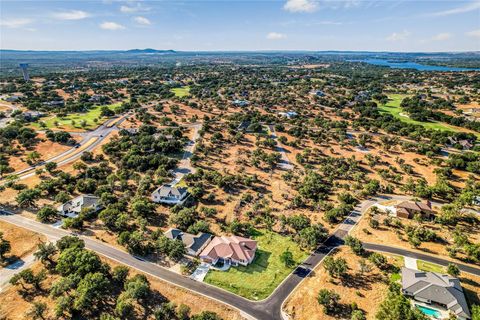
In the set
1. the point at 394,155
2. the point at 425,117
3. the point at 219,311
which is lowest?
the point at 219,311

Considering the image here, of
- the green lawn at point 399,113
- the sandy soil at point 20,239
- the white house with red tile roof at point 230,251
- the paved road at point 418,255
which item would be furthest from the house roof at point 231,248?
the green lawn at point 399,113

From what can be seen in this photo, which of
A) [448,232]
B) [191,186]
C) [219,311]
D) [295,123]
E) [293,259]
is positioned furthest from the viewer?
[295,123]

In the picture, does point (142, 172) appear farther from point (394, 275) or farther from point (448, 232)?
point (448, 232)

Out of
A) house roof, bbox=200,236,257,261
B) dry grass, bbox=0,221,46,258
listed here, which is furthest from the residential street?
house roof, bbox=200,236,257,261

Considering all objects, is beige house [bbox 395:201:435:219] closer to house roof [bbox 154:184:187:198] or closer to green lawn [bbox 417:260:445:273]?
green lawn [bbox 417:260:445:273]

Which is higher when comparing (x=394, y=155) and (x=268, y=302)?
(x=394, y=155)

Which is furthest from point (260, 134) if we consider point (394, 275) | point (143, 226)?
point (394, 275)
